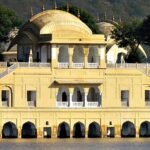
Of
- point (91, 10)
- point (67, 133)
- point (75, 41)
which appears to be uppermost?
point (91, 10)

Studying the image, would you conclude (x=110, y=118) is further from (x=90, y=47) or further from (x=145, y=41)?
(x=145, y=41)

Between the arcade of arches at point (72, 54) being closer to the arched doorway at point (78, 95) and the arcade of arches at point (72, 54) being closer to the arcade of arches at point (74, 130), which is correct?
the arched doorway at point (78, 95)

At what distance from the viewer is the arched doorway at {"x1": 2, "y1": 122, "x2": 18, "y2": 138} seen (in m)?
92.0

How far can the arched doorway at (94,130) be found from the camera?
307 ft

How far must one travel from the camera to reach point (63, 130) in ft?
309

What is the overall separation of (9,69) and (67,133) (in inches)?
220

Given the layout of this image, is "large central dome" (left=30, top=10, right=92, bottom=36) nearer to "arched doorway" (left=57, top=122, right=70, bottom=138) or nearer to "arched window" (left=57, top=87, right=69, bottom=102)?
"arched window" (left=57, top=87, right=69, bottom=102)

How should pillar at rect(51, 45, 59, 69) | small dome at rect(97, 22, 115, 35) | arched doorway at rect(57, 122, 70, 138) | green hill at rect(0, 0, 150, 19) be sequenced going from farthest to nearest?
green hill at rect(0, 0, 150, 19) → small dome at rect(97, 22, 115, 35) → pillar at rect(51, 45, 59, 69) → arched doorway at rect(57, 122, 70, 138)

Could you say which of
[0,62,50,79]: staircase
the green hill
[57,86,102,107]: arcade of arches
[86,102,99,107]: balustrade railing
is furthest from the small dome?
the green hill

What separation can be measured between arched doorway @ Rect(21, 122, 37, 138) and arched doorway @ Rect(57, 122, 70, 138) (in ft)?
5.41

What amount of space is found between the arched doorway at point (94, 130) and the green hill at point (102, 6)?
7902cm

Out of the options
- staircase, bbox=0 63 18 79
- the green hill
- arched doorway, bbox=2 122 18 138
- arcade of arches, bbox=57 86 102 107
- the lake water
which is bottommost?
the lake water

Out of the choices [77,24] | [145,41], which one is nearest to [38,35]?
[77,24]

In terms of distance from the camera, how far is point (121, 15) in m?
180
